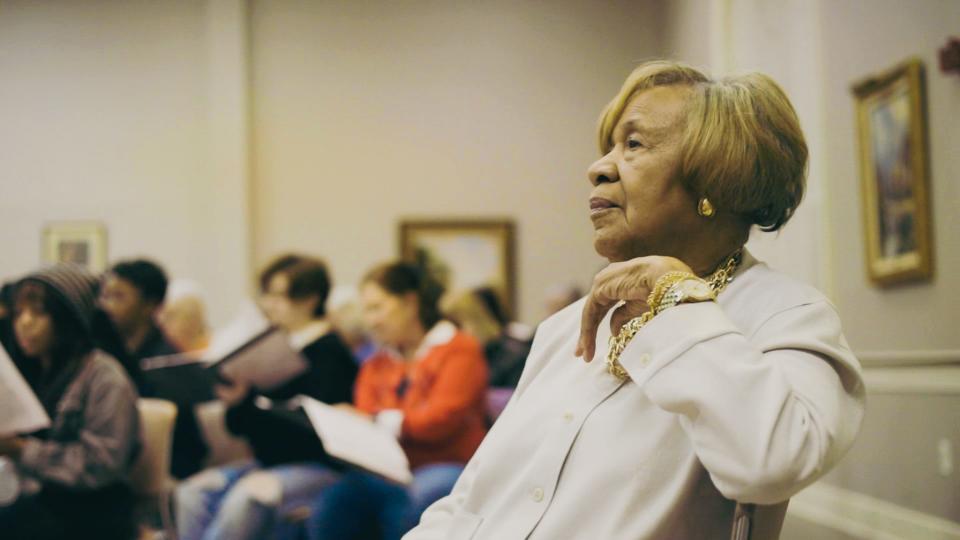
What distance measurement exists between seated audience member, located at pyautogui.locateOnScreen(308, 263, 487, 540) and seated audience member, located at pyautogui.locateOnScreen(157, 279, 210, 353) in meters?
2.52

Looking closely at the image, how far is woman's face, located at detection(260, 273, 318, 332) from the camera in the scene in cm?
500

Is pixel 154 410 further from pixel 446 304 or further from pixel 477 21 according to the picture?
pixel 477 21

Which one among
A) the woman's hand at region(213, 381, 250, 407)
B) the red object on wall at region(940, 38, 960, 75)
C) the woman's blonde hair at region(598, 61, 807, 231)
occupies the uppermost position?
the red object on wall at region(940, 38, 960, 75)

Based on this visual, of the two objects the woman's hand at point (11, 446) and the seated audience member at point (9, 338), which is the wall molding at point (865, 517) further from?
the seated audience member at point (9, 338)

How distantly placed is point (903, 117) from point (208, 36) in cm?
719

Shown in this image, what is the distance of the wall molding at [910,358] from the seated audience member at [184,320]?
4233 millimetres

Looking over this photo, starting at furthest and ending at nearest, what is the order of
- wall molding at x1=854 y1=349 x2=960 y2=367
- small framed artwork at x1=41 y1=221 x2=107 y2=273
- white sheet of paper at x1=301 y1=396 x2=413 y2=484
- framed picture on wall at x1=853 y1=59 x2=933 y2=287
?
small framed artwork at x1=41 y1=221 x2=107 y2=273 < white sheet of paper at x1=301 y1=396 x2=413 y2=484 < framed picture on wall at x1=853 y1=59 x2=933 y2=287 < wall molding at x1=854 y1=349 x2=960 y2=367

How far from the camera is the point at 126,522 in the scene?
149 inches

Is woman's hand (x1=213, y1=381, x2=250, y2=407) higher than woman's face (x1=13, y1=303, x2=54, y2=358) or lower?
lower

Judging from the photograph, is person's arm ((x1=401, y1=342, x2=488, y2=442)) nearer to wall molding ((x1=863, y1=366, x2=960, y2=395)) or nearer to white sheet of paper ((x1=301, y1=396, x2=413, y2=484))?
white sheet of paper ((x1=301, y1=396, x2=413, y2=484))

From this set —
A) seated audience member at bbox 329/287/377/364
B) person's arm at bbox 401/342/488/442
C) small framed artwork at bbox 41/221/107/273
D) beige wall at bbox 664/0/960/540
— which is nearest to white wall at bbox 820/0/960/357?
beige wall at bbox 664/0/960/540

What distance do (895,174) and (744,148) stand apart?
2137 mm

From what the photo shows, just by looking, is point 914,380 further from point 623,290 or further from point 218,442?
point 218,442

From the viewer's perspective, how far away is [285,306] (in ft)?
16.4
